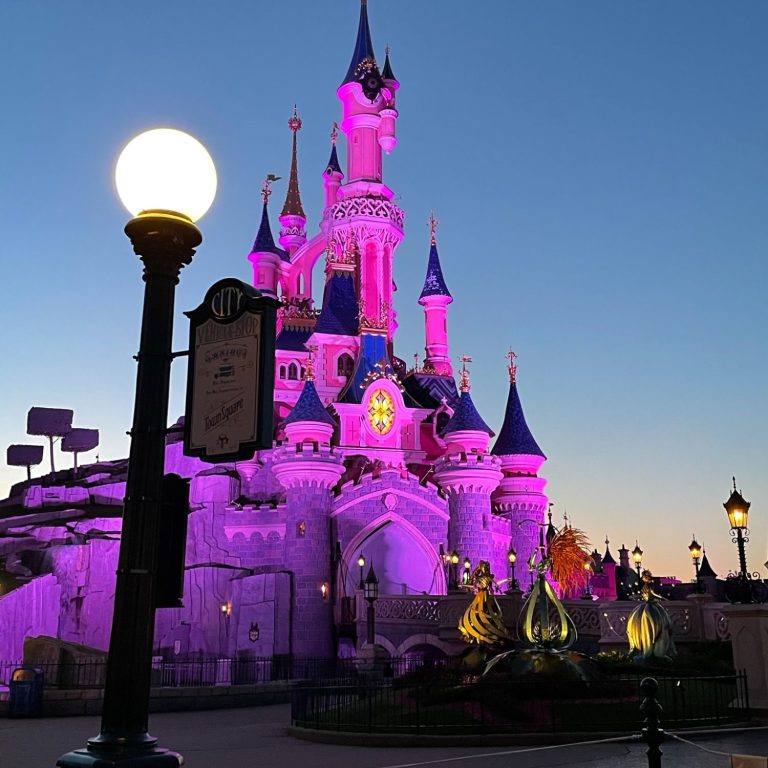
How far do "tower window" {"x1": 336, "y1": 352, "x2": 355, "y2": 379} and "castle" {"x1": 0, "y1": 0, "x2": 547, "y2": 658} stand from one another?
0.25ft

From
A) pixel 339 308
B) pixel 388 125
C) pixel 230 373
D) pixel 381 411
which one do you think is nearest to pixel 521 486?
pixel 381 411

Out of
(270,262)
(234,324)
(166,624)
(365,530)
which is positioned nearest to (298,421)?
(365,530)

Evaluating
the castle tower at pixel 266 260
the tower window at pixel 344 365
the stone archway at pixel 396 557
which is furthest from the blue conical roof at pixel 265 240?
the stone archway at pixel 396 557

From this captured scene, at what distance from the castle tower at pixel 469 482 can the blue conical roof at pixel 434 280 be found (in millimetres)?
14540

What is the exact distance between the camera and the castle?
37406 mm

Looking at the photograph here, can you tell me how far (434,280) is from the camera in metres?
54.4

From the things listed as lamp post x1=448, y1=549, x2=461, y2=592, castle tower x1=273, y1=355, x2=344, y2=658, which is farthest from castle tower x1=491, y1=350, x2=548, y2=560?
castle tower x1=273, y1=355, x2=344, y2=658

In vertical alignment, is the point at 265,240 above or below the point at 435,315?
above

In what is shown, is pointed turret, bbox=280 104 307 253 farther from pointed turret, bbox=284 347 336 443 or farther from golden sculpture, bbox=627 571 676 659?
golden sculpture, bbox=627 571 676 659

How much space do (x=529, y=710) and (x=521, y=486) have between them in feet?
103

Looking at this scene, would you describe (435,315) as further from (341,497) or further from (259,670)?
(259,670)

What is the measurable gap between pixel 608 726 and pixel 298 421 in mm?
27674

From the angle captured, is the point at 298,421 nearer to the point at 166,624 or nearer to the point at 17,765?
the point at 166,624

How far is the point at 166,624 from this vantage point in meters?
40.9
